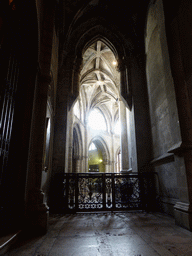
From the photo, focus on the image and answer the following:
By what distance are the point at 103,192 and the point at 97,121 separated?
1814 cm

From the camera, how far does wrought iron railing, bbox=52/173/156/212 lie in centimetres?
552

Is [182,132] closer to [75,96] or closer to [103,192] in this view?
[103,192]

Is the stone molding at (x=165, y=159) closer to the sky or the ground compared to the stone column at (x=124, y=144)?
closer to the ground

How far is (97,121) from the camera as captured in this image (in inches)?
926

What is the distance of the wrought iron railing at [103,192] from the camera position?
5.52 metres

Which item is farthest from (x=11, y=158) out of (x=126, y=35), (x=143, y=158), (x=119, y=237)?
(x=126, y=35)

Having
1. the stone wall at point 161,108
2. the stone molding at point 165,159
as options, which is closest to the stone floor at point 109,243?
the stone wall at point 161,108

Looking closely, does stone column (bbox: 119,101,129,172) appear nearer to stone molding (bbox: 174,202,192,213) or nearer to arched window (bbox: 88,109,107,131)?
stone molding (bbox: 174,202,192,213)

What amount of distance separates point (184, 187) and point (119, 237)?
61.5 inches

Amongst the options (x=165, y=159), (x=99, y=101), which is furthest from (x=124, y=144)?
(x=99, y=101)

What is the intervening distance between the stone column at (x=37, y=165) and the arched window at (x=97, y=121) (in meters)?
18.7

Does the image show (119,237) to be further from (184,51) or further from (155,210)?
(184,51)

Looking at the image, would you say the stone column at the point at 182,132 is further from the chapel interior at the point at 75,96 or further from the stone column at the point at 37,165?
the stone column at the point at 37,165

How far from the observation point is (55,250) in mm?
2193
